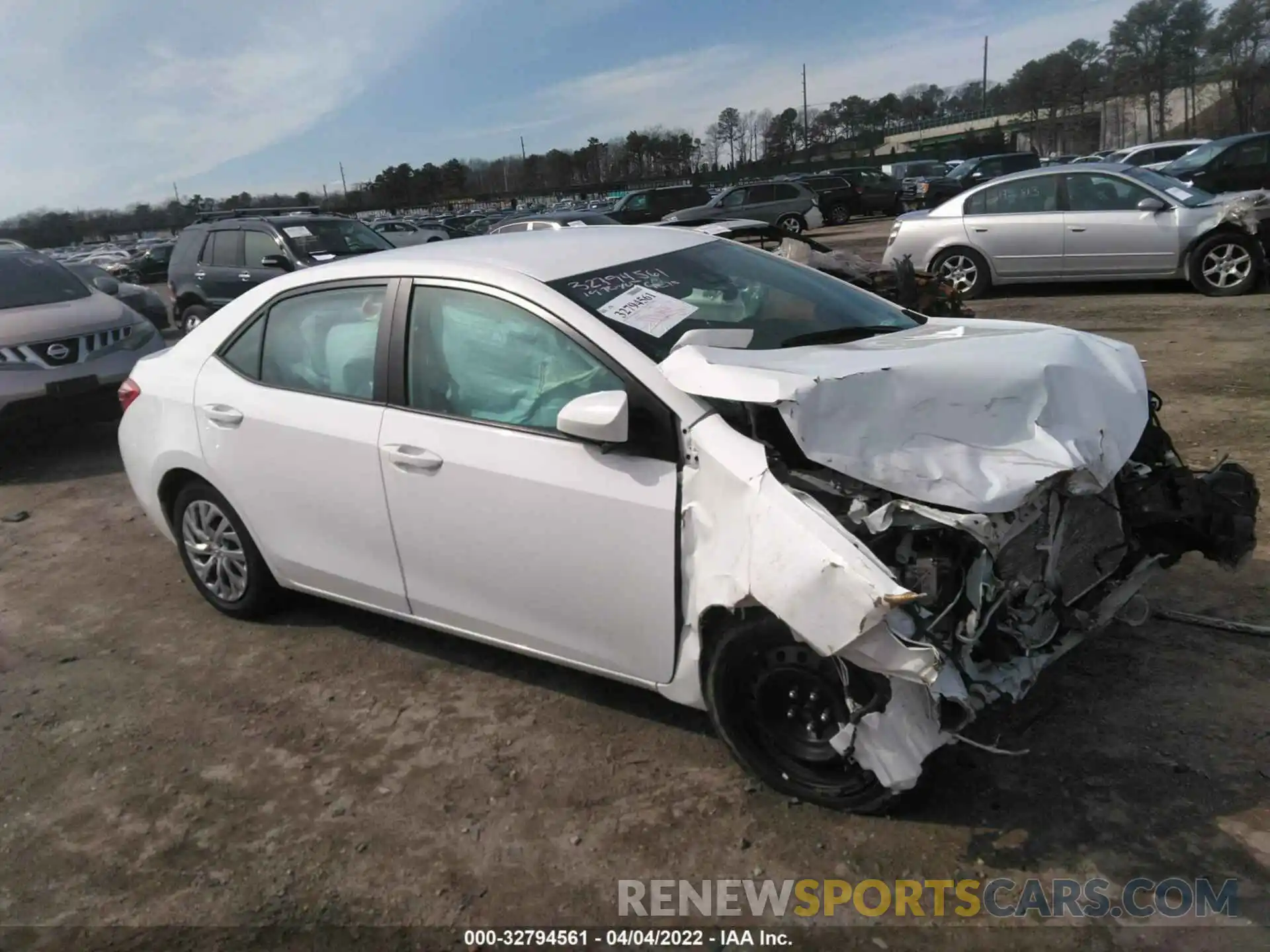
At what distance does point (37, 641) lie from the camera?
4.52 m

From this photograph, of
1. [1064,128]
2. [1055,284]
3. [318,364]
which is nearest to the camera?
[318,364]

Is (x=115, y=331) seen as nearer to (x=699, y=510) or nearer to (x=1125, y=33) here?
(x=699, y=510)

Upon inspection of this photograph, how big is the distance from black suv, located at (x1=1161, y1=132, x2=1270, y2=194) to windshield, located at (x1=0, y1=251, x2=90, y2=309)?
1516cm

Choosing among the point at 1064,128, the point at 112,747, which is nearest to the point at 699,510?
the point at 112,747

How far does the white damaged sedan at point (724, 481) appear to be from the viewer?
2.57 m

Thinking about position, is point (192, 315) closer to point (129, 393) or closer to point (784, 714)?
point (129, 393)

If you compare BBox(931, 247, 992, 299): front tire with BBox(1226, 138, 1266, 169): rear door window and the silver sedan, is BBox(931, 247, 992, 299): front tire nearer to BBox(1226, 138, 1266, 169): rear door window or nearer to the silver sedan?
the silver sedan

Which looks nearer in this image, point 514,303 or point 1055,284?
point 514,303

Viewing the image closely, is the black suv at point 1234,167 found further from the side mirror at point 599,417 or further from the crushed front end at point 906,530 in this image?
the side mirror at point 599,417

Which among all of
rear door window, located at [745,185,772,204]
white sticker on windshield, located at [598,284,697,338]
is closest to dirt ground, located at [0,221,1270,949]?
white sticker on windshield, located at [598,284,697,338]

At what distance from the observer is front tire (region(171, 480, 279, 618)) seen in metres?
4.27

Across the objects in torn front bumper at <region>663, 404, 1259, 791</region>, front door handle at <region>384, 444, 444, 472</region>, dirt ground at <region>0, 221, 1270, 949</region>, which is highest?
front door handle at <region>384, 444, 444, 472</region>

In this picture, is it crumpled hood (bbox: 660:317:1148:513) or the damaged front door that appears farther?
the damaged front door

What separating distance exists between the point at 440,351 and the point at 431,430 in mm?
306
